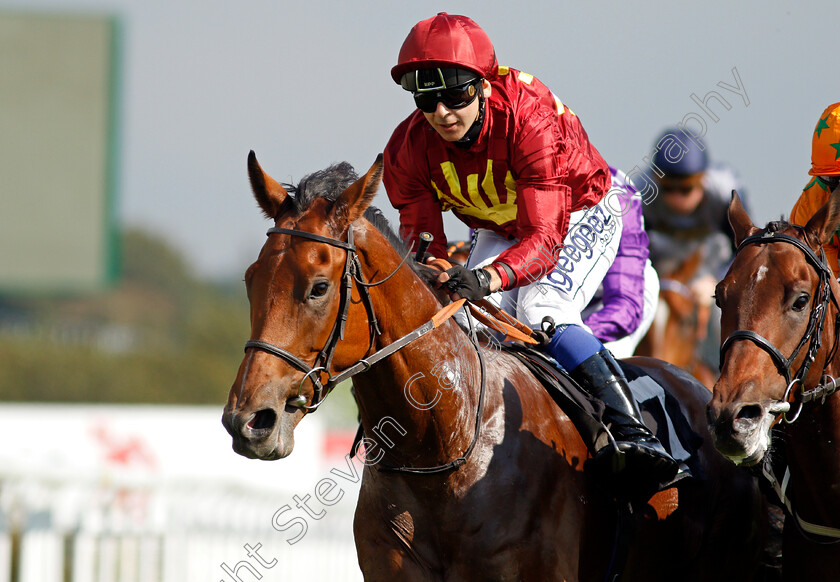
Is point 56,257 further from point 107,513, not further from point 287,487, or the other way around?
point 107,513

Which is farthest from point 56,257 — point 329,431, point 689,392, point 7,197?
point 689,392

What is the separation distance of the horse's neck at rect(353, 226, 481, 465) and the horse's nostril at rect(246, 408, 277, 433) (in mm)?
502

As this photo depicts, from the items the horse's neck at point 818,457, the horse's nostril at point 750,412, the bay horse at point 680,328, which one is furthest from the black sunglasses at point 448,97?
the bay horse at point 680,328

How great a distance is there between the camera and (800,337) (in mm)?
3383

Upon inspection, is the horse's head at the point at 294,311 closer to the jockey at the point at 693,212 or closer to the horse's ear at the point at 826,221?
the horse's ear at the point at 826,221

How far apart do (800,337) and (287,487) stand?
10.8 meters

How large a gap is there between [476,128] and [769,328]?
1.37 meters

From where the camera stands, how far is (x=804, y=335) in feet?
11.1

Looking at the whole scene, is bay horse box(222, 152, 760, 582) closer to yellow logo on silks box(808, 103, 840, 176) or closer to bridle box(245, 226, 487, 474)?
bridle box(245, 226, 487, 474)

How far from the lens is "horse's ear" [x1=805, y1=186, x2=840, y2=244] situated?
3524 mm

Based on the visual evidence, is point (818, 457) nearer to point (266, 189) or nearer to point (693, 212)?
point (266, 189)

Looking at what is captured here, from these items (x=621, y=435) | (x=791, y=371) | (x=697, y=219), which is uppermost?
(x=791, y=371)

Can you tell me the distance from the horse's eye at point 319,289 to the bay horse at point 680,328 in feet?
17.8

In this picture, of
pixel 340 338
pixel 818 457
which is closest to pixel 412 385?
pixel 340 338
